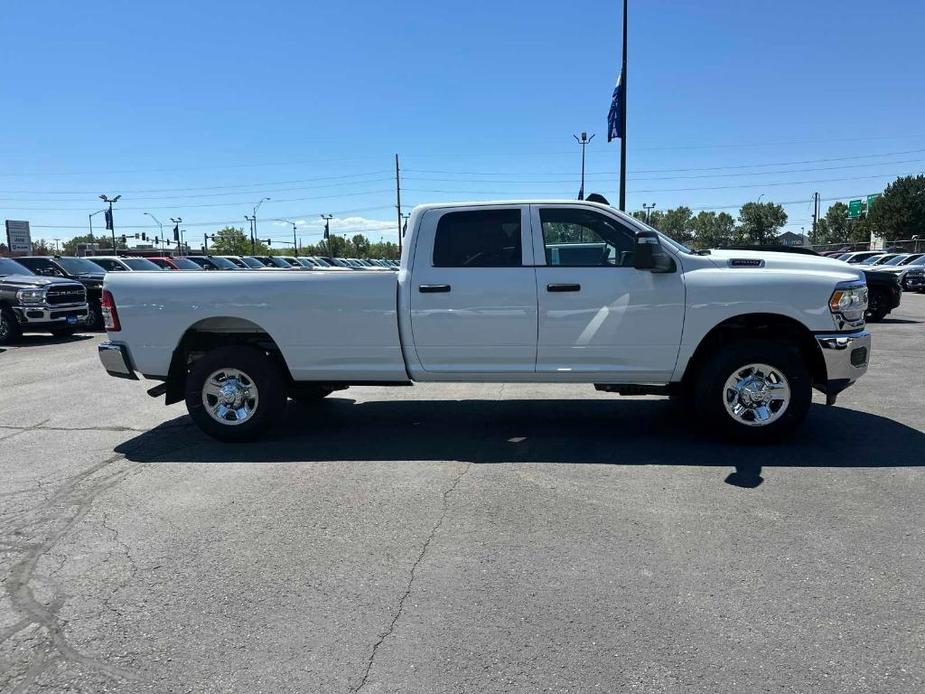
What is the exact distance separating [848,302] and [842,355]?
0.45 m

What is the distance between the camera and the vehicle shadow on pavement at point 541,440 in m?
5.12

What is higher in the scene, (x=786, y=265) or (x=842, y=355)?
(x=786, y=265)

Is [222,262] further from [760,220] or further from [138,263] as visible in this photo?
[760,220]

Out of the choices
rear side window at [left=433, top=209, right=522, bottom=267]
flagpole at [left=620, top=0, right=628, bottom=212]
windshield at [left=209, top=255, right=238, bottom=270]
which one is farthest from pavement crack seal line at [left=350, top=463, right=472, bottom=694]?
windshield at [left=209, top=255, right=238, bottom=270]

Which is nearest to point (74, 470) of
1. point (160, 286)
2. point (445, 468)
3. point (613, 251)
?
point (160, 286)

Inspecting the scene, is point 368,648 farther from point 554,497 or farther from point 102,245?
point 102,245

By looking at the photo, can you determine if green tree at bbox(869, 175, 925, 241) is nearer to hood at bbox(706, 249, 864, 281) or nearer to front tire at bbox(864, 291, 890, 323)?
front tire at bbox(864, 291, 890, 323)

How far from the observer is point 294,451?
5520 millimetres

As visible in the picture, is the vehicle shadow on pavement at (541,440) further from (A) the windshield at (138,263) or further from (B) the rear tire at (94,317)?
(A) the windshield at (138,263)

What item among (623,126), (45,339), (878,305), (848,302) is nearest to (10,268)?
(45,339)

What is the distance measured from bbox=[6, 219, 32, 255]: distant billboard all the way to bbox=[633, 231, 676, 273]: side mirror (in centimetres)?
6582

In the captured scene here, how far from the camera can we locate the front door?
530 centimetres

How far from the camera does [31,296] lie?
45.7 feet

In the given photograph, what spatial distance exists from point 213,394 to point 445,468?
241 centimetres
